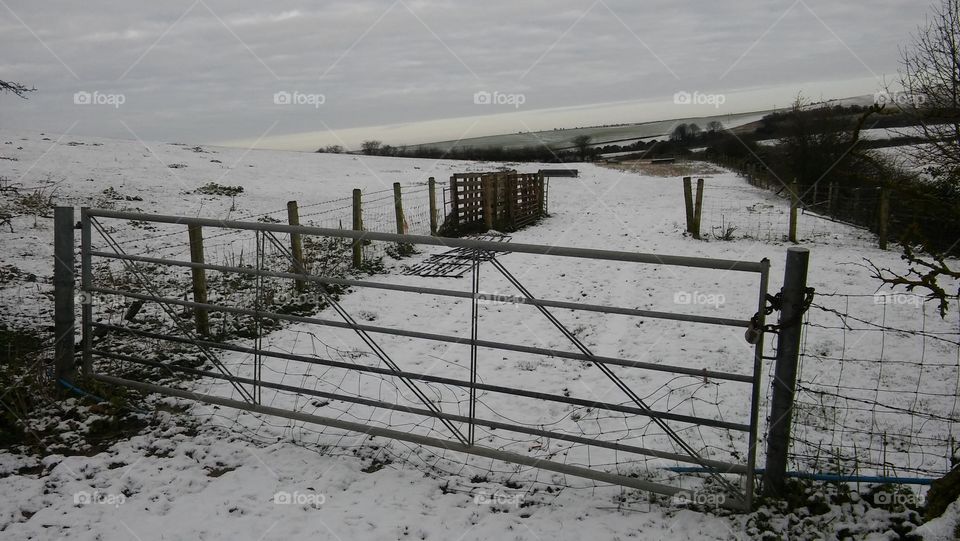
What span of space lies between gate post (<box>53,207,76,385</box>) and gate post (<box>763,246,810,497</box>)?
18.9 feet

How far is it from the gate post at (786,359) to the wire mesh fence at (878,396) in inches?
5.8

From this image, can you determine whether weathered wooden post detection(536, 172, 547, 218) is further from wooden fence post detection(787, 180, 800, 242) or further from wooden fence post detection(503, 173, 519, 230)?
wooden fence post detection(787, 180, 800, 242)

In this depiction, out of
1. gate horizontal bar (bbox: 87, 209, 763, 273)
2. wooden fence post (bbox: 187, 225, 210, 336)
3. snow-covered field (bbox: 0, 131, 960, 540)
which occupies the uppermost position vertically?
gate horizontal bar (bbox: 87, 209, 763, 273)

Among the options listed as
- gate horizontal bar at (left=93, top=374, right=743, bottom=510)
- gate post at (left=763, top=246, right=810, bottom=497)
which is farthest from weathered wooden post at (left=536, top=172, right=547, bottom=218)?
gate post at (left=763, top=246, right=810, bottom=497)

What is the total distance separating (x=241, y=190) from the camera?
76.3 feet

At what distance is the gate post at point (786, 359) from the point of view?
3586mm

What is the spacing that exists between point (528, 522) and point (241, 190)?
22187mm

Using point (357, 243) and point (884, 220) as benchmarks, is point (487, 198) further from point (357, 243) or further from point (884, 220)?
point (884, 220)

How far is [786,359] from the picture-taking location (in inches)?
144

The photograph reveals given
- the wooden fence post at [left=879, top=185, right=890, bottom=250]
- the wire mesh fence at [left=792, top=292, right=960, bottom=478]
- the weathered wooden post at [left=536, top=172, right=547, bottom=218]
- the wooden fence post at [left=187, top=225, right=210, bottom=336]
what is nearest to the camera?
the wire mesh fence at [left=792, top=292, right=960, bottom=478]

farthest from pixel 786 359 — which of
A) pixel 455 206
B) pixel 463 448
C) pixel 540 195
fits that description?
pixel 540 195

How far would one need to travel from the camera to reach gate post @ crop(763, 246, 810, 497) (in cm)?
359

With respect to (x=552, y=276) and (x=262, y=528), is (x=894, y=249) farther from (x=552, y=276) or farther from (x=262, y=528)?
(x=262, y=528)

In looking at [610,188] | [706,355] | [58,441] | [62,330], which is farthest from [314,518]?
[610,188]
